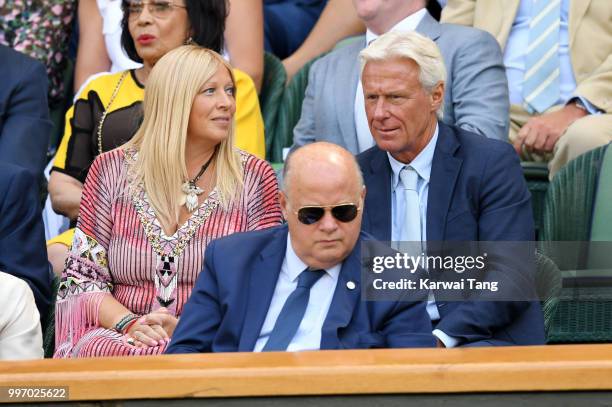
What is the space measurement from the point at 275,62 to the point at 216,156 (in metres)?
1.58

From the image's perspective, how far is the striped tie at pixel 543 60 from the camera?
6238 millimetres

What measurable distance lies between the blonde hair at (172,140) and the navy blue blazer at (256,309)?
684mm

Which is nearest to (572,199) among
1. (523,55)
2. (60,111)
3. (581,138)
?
(581,138)

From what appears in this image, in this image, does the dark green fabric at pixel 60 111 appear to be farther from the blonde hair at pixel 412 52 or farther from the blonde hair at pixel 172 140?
the blonde hair at pixel 412 52

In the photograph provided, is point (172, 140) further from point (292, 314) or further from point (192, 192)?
point (292, 314)

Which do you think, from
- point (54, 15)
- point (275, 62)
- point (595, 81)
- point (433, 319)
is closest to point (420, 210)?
point (433, 319)

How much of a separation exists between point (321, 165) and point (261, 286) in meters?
0.42

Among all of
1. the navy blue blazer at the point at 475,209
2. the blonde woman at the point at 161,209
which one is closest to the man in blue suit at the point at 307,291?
the navy blue blazer at the point at 475,209

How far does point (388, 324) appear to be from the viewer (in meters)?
4.23

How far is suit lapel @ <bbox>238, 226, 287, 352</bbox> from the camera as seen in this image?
4.25 metres

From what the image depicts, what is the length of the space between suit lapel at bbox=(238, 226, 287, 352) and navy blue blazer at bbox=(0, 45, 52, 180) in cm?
160

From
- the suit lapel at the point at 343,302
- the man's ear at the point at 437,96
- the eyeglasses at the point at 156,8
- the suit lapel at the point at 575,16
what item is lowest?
the suit lapel at the point at 343,302

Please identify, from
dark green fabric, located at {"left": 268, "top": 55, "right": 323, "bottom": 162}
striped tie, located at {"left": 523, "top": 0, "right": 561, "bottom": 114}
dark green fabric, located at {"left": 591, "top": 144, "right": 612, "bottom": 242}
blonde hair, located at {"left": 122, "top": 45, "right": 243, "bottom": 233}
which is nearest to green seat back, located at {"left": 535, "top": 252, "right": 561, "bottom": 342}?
dark green fabric, located at {"left": 591, "top": 144, "right": 612, "bottom": 242}

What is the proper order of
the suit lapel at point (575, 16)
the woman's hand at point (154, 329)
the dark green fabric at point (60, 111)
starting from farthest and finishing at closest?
the dark green fabric at point (60, 111), the suit lapel at point (575, 16), the woman's hand at point (154, 329)
